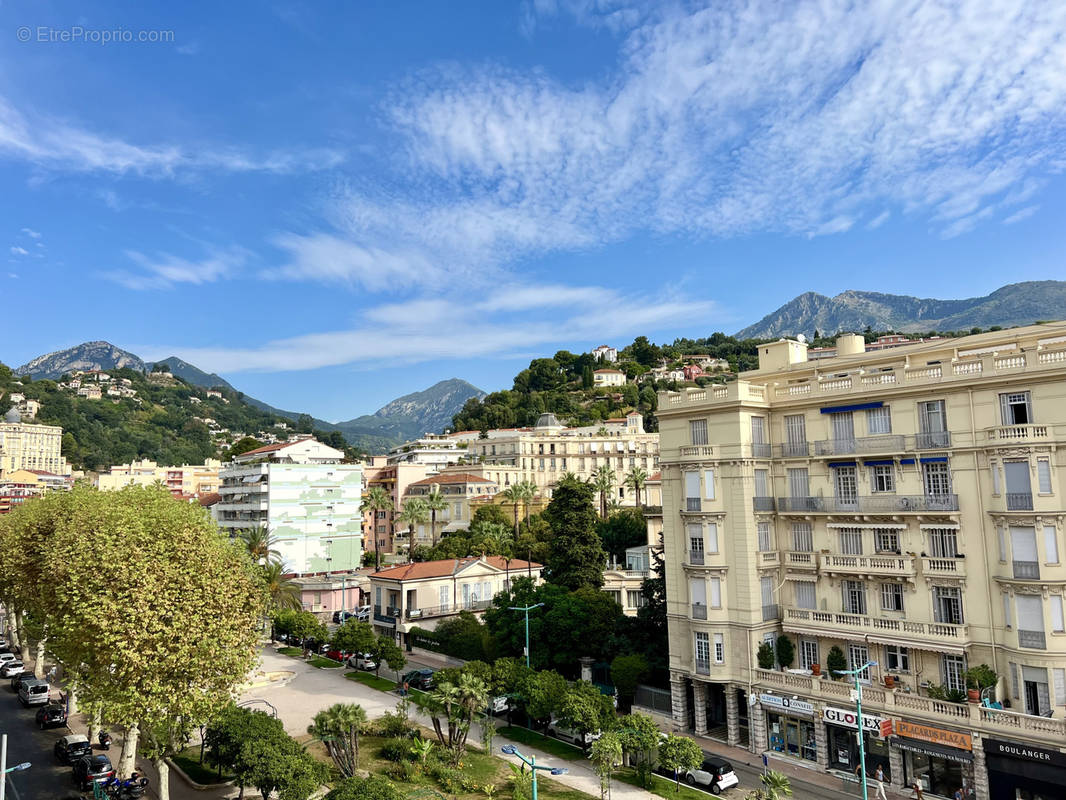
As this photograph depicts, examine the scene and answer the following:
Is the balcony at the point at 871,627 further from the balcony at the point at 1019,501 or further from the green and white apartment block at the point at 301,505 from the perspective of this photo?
the green and white apartment block at the point at 301,505

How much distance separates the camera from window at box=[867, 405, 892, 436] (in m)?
38.5

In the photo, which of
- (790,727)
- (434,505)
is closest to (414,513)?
(434,505)

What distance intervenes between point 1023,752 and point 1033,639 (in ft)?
15.9

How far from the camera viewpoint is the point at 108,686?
28.4 m

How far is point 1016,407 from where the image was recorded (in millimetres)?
34250

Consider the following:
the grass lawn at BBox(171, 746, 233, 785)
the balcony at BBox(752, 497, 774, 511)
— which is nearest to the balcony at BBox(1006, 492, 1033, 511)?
the balcony at BBox(752, 497, 774, 511)

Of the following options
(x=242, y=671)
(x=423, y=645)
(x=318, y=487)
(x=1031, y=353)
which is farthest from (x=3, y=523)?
(x=1031, y=353)

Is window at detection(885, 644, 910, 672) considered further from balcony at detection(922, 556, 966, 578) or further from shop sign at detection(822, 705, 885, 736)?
balcony at detection(922, 556, 966, 578)

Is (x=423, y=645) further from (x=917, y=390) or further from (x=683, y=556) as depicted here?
(x=917, y=390)

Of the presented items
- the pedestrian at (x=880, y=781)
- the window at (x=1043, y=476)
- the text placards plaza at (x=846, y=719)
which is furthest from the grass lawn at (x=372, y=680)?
the window at (x=1043, y=476)

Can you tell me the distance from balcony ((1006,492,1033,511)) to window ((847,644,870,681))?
34.8 feet

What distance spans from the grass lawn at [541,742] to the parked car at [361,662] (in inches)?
740

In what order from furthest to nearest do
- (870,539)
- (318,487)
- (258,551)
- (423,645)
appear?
(318,487), (258,551), (423,645), (870,539)

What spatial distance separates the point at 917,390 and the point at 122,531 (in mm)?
38003
